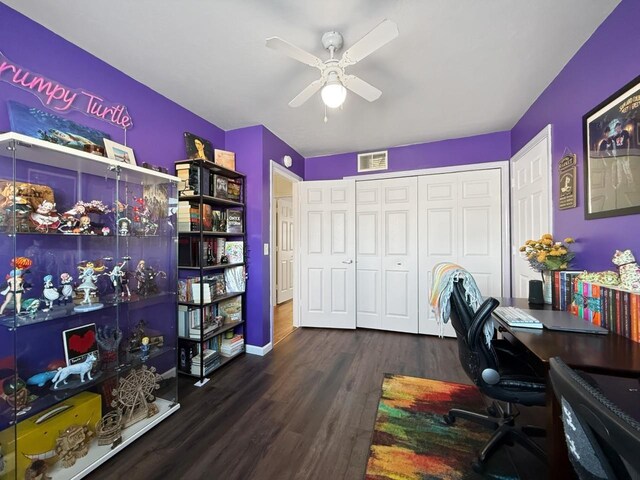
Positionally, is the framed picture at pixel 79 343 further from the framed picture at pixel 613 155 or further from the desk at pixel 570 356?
the framed picture at pixel 613 155

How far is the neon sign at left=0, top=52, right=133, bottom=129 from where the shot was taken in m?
1.40

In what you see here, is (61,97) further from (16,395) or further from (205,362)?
(205,362)

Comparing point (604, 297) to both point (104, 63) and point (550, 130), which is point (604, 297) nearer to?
point (550, 130)

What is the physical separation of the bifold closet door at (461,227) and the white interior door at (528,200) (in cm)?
16

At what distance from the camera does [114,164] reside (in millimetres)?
1596

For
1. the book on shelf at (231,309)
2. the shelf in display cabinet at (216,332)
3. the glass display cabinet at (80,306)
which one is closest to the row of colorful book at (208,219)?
the glass display cabinet at (80,306)

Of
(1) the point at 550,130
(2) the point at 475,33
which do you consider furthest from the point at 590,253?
(2) the point at 475,33

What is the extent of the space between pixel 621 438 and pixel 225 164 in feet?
9.86

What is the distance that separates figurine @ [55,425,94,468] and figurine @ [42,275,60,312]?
2.21ft

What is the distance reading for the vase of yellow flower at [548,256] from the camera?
1.77 m

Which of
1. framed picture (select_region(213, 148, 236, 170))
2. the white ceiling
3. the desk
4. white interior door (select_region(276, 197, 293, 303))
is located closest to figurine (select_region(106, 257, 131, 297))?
framed picture (select_region(213, 148, 236, 170))

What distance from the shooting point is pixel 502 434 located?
4.65ft

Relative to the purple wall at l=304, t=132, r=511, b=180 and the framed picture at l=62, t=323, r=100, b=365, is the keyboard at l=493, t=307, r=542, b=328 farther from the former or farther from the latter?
the framed picture at l=62, t=323, r=100, b=365

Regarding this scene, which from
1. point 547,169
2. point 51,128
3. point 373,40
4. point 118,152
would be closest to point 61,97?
point 51,128
